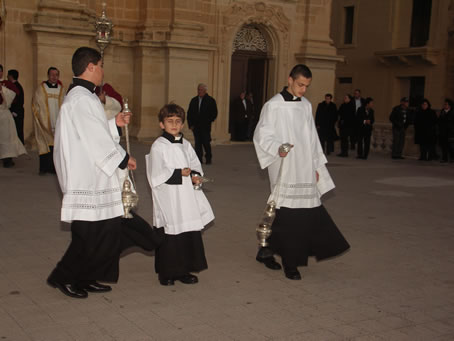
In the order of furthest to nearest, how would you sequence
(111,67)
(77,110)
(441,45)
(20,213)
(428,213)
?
(441,45)
(111,67)
(428,213)
(20,213)
(77,110)

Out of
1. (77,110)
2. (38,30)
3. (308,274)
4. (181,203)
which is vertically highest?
(38,30)

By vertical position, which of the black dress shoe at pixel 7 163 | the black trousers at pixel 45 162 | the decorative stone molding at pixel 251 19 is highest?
the decorative stone molding at pixel 251 19

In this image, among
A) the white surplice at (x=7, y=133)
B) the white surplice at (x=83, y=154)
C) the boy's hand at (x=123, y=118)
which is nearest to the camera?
the white surplice at (x=83, y=154)

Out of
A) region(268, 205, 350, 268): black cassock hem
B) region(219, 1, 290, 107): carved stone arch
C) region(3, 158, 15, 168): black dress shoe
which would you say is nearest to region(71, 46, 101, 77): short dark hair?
region(268, 205, 350, 268): black cassock hem

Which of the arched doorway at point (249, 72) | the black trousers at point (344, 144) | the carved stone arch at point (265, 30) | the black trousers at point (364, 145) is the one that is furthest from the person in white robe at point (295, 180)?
the arched doorway at point (249, 72)

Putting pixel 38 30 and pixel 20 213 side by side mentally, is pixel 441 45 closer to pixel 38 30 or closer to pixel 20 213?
pixel 38 30

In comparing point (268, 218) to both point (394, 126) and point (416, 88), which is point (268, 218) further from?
point (416, 88)

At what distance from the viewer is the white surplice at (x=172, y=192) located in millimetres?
4844

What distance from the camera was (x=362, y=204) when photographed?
888 cm

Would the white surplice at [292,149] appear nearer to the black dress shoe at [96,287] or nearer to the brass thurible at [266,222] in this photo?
the brass thurible at [266,222]

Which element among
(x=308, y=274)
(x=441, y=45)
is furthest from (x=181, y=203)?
(x=441, y=45)

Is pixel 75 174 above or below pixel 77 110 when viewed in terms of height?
below

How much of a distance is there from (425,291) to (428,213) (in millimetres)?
3574

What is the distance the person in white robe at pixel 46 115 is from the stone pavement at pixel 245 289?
1.68 metres
